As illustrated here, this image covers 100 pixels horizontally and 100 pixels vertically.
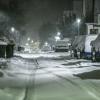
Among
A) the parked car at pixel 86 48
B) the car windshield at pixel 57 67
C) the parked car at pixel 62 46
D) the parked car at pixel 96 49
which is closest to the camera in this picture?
the car windshield at pixel 57 67

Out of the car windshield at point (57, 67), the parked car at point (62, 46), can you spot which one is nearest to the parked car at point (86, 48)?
the car windshield at point (57, 67)

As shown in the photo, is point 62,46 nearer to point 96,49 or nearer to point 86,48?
point 86,48

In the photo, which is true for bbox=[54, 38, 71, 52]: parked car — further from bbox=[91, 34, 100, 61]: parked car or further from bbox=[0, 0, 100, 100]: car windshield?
bbox=[91, 34, 100, 61]: parked car

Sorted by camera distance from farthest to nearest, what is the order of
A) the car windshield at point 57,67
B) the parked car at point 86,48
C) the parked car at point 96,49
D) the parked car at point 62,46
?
the parked car at point 62,46 → the parked car at point 86,48 → the parked car at point 96,49 → the car windshield at point 57,67

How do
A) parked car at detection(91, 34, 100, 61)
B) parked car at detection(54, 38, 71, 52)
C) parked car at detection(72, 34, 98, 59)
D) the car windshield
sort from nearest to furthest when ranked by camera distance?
the car windshield, parked car at detection(91, 34, 100, 61), parked car at detection(72, 34, 98, 59), parked car at detection(54, 38, 71, 52)

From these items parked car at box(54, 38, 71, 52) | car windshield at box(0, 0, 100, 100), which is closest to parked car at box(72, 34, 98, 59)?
car windshield at box(0, 0, 100, 100)

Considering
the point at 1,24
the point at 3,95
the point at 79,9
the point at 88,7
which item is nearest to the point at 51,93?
the point at 3,95

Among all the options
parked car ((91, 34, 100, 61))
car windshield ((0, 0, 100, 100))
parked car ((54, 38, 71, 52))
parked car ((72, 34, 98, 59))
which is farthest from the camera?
parked car ((54, 38, 71, 52))

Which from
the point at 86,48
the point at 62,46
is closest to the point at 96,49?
the point at 86,48

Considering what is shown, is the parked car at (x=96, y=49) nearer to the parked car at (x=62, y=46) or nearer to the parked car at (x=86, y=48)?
the parked car at (x=86, y=48)

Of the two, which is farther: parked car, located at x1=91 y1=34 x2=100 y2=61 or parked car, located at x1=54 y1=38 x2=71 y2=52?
parked car, located at x1=54 y1=38 x2=71 y2=52

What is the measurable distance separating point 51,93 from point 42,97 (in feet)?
4.39

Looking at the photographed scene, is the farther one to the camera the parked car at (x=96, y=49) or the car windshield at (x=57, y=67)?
the parked car at (x=96, y=49)

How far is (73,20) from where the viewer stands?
165 metres
